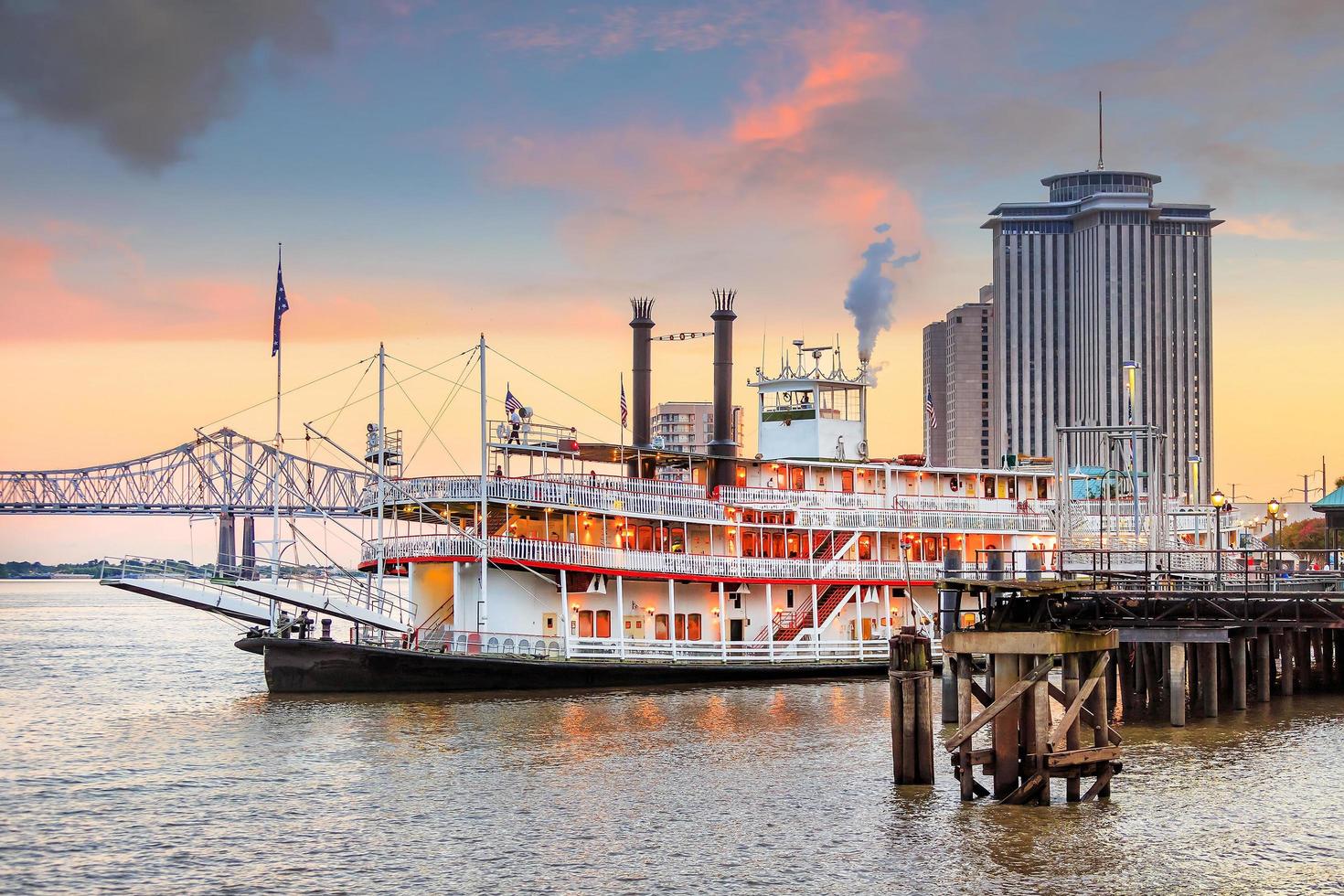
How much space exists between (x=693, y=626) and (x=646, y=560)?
4.04 m

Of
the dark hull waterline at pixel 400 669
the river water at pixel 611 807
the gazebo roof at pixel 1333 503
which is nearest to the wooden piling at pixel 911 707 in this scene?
the river water at pixel 611 807

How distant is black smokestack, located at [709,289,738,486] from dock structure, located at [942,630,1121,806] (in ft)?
83.3

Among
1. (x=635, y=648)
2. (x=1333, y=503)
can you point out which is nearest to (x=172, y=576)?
(x=635, y=648)

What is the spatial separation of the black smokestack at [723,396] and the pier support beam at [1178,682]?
19.7 metres

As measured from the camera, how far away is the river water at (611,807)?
21859 mm

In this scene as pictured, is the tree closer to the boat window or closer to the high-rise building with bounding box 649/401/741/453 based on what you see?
the high-rise building with bounding box 649/401/741/453

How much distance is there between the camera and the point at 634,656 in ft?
149

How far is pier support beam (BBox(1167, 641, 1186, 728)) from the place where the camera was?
34031 mm

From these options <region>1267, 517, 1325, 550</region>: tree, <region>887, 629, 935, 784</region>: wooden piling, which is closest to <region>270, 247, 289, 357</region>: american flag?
<region>887, 629, 935, 784</region>: wooden piling

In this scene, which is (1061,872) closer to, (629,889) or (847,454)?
(629,889)

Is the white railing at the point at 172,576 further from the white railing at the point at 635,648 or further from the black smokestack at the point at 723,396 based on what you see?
the black smokestack at the point at 723,396

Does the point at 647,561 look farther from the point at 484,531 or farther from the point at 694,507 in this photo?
the point at 484,531

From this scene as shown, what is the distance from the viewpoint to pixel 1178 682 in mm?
34562

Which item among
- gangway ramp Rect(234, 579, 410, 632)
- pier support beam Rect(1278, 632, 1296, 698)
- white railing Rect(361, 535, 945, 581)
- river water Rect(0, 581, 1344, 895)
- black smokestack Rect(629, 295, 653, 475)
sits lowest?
river water Rect(0, 581, 1344, 895)
